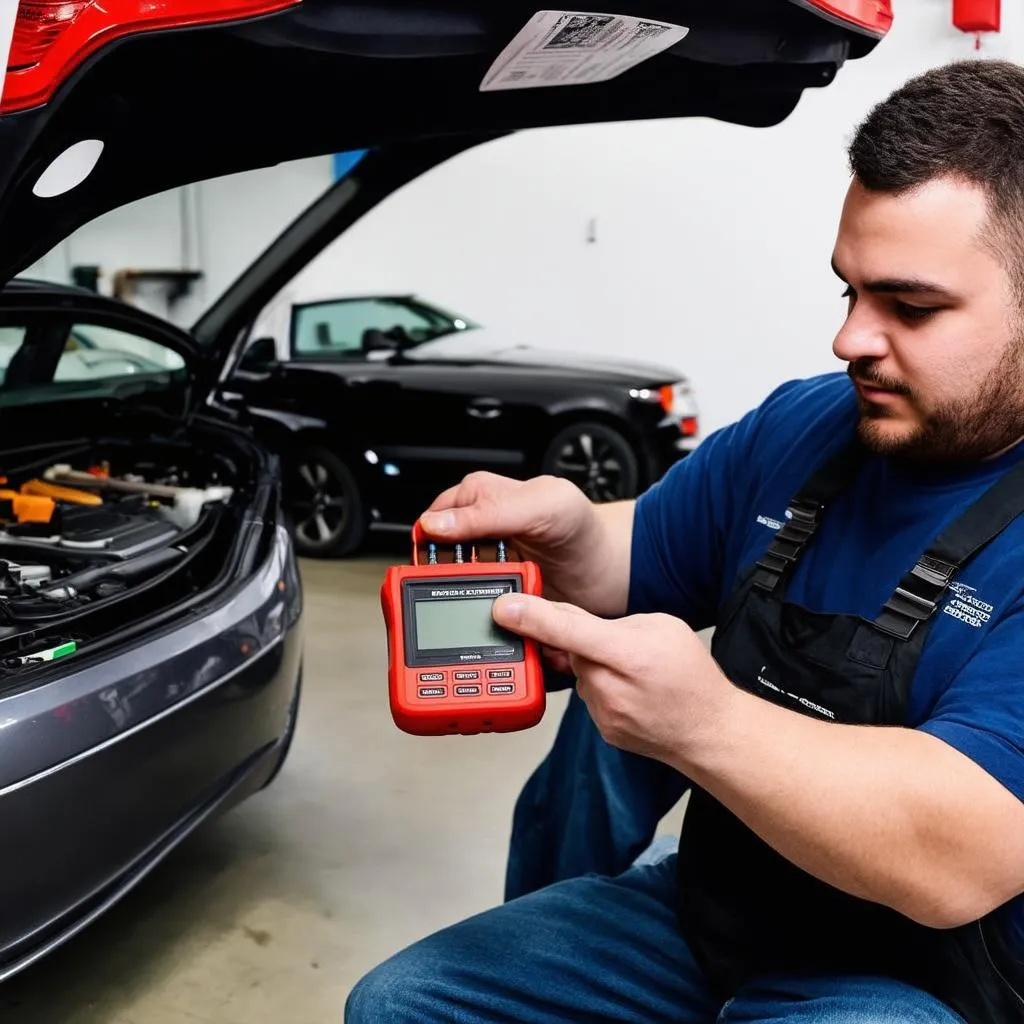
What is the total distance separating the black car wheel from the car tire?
2.68 feet

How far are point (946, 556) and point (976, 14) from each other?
5577 mm

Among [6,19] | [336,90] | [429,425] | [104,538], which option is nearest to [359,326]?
[429,425]

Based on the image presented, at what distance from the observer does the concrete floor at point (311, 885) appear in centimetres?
208

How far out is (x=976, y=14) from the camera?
5797mm

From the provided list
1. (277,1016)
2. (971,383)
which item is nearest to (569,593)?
(971,383)

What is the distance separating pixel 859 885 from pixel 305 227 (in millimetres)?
2082

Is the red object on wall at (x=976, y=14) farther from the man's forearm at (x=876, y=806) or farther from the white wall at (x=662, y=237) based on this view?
the man's forearm at (x=876, y=806)

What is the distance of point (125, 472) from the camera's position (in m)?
2.97

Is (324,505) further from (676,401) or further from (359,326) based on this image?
(676,401)

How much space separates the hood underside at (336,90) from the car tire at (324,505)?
3274mm

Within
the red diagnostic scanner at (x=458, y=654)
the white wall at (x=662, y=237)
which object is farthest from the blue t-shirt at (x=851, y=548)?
the white wall at (x=662, y=237)

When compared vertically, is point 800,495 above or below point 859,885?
above

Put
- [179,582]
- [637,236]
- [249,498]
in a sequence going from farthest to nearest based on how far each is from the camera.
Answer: [637,236] < [249,498] < [179,582]

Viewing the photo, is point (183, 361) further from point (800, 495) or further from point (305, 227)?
point (800, 495)
